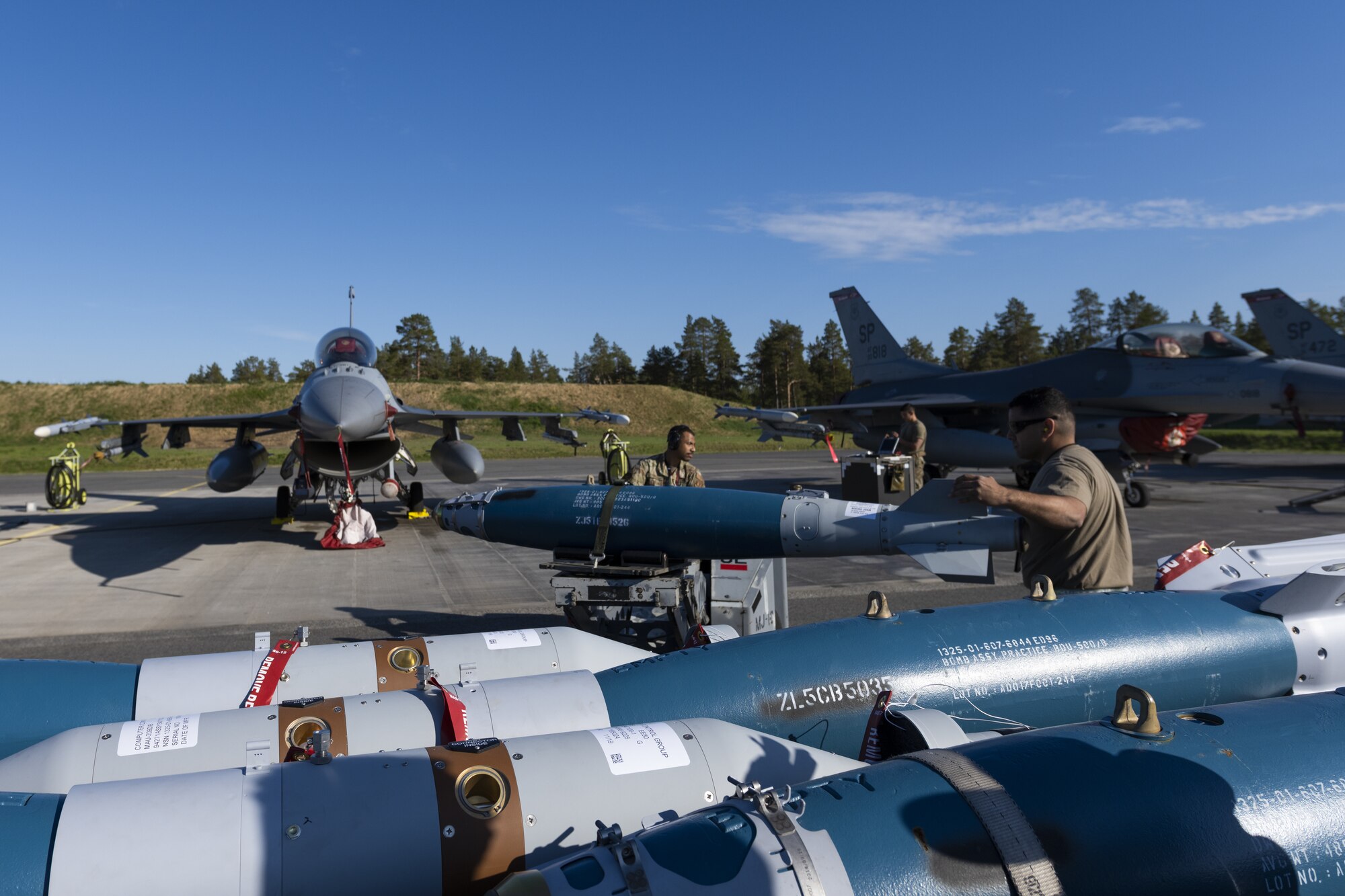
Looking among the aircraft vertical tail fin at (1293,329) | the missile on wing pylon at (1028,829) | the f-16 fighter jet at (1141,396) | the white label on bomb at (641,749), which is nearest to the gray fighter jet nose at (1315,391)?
the f-16 fighter jet at (1141,396)

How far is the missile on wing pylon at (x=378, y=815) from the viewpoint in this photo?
221 cm

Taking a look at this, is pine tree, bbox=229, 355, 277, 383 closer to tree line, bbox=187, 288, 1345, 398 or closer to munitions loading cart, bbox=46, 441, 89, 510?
tree line, bbox=187, 288, 1345, 398

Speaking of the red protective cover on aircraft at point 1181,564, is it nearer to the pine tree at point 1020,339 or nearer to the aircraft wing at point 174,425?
the aircraft wing at point 174,425

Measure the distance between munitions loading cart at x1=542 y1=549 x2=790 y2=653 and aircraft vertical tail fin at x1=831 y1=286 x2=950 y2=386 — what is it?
61.6ft

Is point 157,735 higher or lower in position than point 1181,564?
lower

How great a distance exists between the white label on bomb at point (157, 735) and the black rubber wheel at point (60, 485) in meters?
14.2

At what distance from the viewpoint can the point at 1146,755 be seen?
7.79 ft

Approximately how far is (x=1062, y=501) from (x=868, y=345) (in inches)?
875

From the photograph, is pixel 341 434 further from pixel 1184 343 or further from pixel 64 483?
pixel 1184 343

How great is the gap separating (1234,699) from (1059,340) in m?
98.4

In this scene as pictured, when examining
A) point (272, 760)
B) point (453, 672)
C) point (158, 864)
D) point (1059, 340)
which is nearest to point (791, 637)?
point (453, 672)

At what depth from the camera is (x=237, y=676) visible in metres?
4.03

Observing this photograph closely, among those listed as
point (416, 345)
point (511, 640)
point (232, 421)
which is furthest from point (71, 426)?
point (416, 345)

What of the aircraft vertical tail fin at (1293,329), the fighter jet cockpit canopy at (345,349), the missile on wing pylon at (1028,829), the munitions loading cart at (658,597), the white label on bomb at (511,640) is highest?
the aircraft vertical tail fin at (1293,329)
